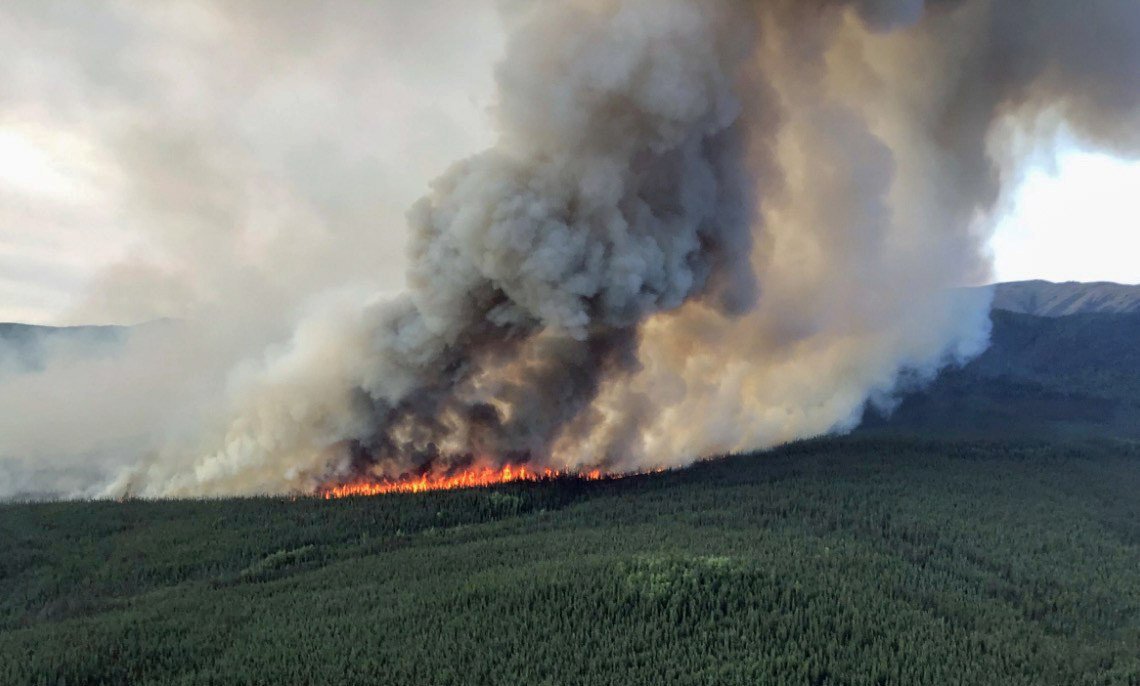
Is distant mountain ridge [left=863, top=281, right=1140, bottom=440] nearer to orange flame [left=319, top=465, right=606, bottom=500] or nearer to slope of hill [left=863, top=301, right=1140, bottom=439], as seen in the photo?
slope of hill [left=863, top=301, right=1140, bottom=439]

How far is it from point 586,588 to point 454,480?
33.2m

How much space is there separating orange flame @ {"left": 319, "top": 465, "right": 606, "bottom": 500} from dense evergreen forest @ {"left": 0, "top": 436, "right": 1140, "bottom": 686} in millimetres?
3671

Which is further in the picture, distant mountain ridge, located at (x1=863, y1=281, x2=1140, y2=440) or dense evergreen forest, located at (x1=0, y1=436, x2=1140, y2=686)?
distant mountain ridge, located at (x1=863, y1=281, x2=1140, y2=440)

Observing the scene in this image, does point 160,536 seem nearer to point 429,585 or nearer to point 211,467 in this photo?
point 211,467

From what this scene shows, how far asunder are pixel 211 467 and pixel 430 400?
20481 mm

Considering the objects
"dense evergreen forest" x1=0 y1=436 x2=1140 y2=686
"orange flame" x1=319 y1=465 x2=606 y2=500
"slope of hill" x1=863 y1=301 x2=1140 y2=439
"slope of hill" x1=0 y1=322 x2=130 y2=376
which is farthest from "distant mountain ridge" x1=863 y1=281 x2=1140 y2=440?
"slope of hill" x1=0 y1=322 x2=130 y2=376

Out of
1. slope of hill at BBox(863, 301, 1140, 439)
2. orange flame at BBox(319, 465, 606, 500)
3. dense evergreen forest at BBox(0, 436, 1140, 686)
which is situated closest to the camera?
dense evergreen forest at BBox(0, 436, 1140, 686)

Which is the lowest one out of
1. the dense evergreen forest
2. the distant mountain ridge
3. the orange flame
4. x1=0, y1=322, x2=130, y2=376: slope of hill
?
the dense evergreen forest

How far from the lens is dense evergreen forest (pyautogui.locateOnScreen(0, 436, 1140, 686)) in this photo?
111 feet

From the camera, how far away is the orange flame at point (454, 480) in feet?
218

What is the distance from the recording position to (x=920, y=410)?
130 m

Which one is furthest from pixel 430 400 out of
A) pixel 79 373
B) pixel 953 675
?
pixel 79 373

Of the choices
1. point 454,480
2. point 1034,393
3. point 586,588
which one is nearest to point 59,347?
point 454,480

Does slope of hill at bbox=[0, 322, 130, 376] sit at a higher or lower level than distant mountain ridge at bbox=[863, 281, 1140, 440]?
higher
